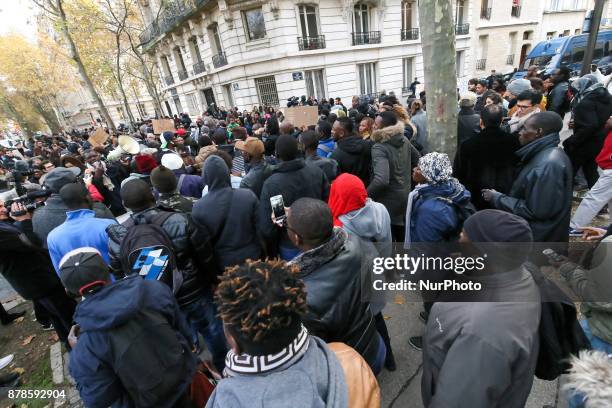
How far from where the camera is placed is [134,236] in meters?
2.16

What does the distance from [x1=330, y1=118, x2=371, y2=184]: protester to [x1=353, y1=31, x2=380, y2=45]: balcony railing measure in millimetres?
16752

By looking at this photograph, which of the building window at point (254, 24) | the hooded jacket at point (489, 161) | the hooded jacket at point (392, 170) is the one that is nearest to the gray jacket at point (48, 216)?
the hooded jacket at point (392, 170)

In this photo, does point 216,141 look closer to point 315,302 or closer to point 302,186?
point 302,186

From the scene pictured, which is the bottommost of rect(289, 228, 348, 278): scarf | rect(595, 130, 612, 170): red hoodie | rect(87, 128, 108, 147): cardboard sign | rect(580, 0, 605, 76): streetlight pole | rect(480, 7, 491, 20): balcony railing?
rect(595, 130, 612, 170): red hoodie

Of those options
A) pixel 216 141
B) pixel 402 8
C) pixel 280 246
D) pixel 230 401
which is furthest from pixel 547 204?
pixel 402 8

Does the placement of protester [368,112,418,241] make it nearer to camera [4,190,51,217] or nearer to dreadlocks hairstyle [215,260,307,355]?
dreadlocks hairstyle [215,260,307,355]

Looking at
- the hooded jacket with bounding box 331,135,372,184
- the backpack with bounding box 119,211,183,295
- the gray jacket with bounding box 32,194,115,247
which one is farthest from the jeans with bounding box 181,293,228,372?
the hooded jacket with bounding box 331,135,372,184

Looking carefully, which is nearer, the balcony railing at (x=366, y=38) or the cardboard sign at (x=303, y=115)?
the cardboard sign at (x=303, y=115)

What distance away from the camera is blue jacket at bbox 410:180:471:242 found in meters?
2.35

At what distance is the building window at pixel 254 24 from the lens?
1651cm

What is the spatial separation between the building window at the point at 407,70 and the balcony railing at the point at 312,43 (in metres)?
6.20

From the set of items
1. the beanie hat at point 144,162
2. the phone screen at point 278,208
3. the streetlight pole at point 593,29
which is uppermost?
the streetlight pole at point 593,29

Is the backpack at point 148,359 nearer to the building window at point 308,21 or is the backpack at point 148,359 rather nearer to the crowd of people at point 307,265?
the crowd of people at point 307,265

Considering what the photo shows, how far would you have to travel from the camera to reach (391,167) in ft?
11.7
